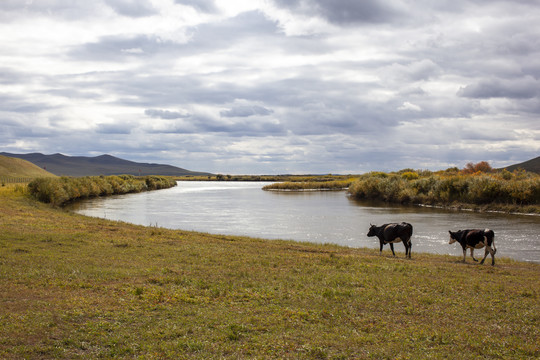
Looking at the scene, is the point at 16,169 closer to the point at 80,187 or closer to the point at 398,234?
the point at 80,187

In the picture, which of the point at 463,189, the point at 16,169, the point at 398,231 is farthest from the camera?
the point at 16,169

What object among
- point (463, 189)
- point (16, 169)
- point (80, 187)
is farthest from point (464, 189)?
point (16, 169)

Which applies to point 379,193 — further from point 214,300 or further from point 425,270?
point 214,300

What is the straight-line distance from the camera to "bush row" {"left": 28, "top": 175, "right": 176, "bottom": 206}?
5381 centimetres

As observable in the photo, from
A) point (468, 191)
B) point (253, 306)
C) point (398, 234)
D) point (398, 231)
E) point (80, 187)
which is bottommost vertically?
point (253, 306)

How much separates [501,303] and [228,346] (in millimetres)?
7735

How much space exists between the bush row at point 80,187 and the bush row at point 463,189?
50.2 meters

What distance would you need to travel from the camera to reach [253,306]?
1053 centimetres

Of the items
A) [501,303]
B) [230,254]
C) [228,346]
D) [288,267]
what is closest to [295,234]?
[230,254]

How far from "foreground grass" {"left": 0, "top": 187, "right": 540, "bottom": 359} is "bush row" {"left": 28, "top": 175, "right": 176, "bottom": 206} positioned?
39311 mm

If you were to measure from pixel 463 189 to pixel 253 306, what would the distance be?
54.4 meters

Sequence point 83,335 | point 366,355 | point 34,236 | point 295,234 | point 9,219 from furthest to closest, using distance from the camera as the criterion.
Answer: point 295,234 → point 9,219 → point 34,236 → point 83,335 → point 366,355

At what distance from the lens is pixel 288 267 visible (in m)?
15.9

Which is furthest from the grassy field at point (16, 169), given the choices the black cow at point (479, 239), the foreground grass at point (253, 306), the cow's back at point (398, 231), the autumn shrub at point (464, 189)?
the black cow at point (479, 239)
